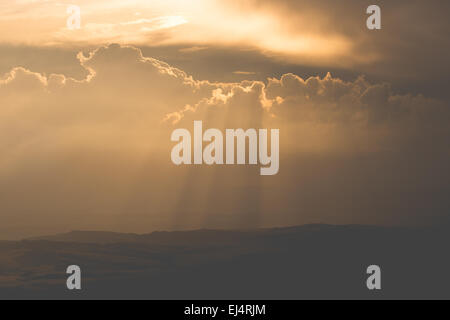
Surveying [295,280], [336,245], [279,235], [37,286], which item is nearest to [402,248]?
[336,245]

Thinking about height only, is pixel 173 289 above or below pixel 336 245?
below

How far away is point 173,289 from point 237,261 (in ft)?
62.5

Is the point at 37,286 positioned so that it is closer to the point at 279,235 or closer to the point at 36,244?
the point at 36,244

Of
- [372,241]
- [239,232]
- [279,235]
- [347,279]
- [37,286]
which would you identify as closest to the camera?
[37,286]

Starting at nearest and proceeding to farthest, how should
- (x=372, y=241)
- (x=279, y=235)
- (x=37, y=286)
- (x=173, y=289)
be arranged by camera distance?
(x=37, y=286)
(x=173, y=289)
(x=279, y=235)
(x=372, y=241)

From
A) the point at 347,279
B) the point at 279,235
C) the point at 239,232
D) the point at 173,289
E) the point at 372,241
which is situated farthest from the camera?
the point at 372,241

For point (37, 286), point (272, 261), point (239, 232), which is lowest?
point (37, 286)

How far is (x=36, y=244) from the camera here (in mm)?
123250

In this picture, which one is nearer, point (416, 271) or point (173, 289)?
point (173, 289)

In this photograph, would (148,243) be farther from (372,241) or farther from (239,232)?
(372,241)

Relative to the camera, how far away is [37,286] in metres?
84.6

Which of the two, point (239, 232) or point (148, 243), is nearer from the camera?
point (148, 243)

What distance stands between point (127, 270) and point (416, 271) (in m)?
53.1

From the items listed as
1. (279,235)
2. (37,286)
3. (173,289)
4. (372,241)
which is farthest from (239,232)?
(37,286)
